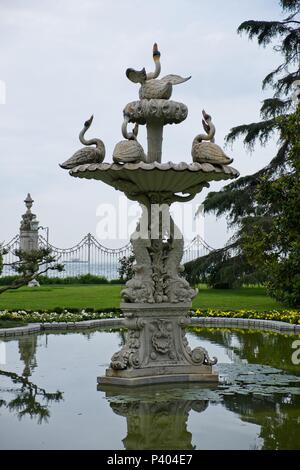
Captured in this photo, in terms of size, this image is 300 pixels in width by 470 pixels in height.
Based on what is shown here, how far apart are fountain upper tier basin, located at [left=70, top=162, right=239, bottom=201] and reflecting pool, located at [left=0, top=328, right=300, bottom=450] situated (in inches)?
92.9

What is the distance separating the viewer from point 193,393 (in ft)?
24.9

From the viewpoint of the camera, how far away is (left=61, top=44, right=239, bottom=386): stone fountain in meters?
8.09

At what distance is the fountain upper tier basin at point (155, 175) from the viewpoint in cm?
784

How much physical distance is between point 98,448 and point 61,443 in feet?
1.14

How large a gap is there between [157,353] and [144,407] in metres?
1.68

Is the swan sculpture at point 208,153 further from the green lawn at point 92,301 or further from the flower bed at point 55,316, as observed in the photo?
the green lawn at point 92,301

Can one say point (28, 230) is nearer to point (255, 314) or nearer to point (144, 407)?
point (255, 314)

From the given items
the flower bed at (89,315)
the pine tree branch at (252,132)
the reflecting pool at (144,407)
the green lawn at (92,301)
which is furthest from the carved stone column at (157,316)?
the pine tree branch at (252,132)

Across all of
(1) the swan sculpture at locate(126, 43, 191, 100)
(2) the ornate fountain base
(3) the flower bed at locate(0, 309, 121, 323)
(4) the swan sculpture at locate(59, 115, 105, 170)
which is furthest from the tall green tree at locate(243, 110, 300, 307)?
(3) the flower bed at locate(0, 309, 121, 323)

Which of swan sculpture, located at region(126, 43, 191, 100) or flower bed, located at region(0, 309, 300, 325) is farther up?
swan sculpture, located at region(126, 43, 191, 100)

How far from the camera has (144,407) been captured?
679 centimetres

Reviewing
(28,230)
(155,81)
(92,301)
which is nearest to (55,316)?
(92,301)

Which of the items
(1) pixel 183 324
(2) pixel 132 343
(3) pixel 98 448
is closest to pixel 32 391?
(2) pixel 132 343

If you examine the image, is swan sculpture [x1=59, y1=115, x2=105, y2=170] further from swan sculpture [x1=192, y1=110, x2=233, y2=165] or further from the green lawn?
the green lawn
